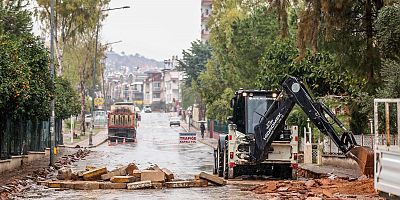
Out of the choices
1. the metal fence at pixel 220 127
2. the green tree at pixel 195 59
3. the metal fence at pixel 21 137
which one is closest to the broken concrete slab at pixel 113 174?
the metal fence at pixel 21 137

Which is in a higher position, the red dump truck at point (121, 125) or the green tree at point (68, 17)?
the green tree at point (68, 17)

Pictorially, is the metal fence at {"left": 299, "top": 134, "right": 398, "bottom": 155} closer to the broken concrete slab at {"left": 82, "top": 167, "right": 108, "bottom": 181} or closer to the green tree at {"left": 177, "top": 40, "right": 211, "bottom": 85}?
the broken concrete slab at {"left": 82, "top": 167, "right": 108, "bottom": 181}

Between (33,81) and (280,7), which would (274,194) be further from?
(33,81)

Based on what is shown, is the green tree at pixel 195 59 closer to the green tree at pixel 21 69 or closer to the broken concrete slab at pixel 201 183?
the green tree at pixel 21 69

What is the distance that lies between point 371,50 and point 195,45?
85.9 metres

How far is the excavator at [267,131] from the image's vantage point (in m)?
22.6

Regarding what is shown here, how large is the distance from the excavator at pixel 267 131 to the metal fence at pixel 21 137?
9.65 m

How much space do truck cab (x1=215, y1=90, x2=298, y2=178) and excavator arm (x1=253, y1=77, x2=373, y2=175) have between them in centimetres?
63

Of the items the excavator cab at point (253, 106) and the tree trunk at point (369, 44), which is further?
the tree trunk at point (369, 44)

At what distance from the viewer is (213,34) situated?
244ft

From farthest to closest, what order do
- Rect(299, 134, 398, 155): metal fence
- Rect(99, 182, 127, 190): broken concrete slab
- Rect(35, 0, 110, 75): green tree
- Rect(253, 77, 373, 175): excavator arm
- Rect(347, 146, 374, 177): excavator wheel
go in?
Rect(35, 0, 110, 75): green tree → Rect(299, 134, 398, 155): metal fence → Rect(99, 182, 127, 190): broken concrete slab → Rect(253, 77, 373, 175): excavator arm → Rect(347, 146, 374, 177): excavator wheel

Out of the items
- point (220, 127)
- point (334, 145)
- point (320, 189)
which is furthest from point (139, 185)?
point (220, 127)

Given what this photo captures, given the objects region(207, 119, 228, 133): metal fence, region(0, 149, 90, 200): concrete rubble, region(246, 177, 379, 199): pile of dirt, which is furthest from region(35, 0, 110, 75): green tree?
region(246, 177, 379, 199): pile of dirt

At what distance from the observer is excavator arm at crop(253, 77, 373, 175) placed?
2092cm
